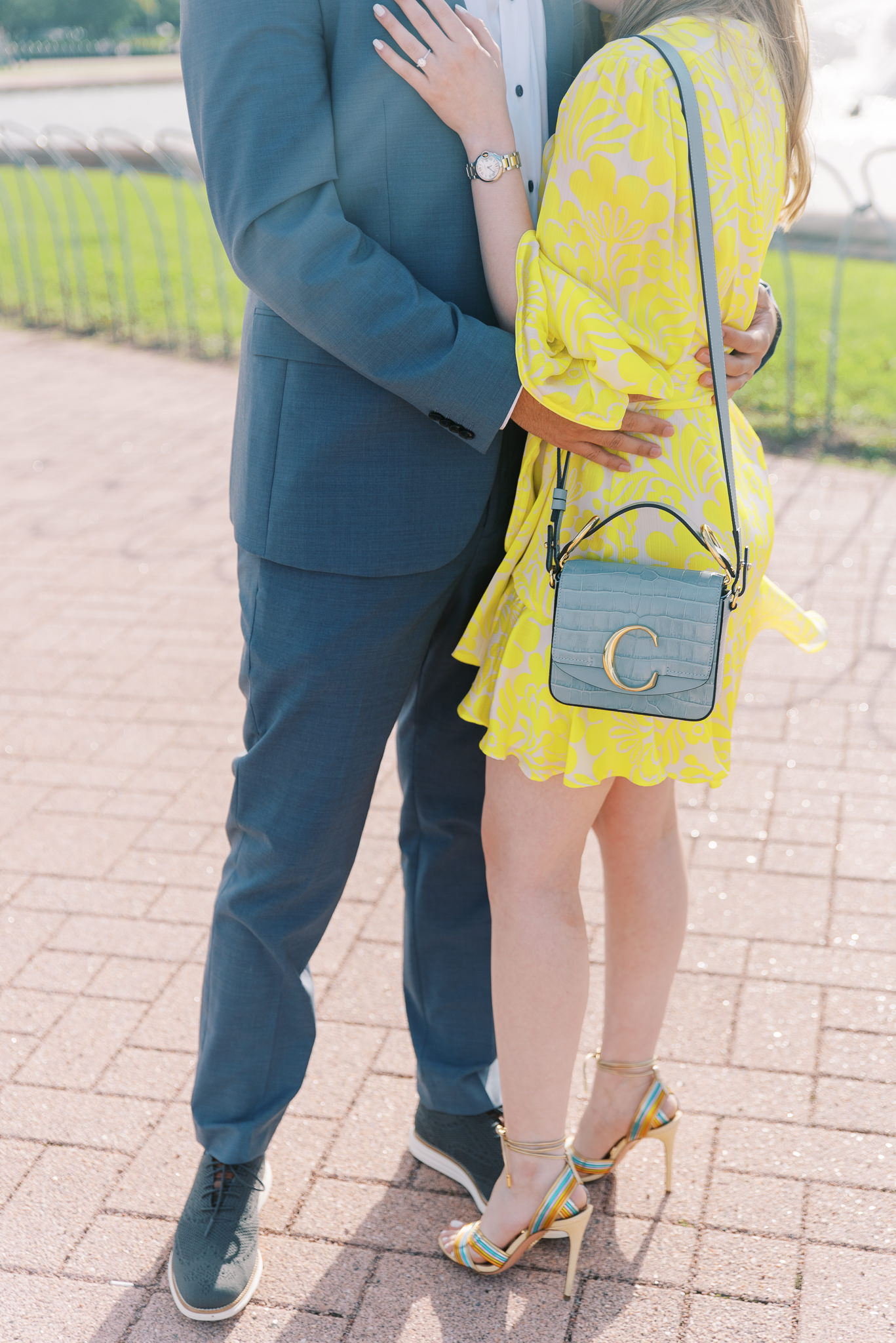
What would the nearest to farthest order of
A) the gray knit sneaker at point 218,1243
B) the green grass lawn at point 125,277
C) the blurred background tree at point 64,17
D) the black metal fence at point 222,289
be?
the gray knit sneaker at point 218,1243 < the black metal fence at point 222,289 < the green grass lawn at point 125,277 < the blurred background tree at point 64,17

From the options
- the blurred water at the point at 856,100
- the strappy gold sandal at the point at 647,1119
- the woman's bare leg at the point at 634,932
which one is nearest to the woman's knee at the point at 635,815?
the woman's bare leg at the point at 634,932

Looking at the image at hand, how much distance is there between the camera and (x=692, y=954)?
2.71 metres

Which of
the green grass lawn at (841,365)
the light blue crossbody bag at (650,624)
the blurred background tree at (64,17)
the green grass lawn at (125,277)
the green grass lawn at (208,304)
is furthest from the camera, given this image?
the blurred background tree at (64,17)

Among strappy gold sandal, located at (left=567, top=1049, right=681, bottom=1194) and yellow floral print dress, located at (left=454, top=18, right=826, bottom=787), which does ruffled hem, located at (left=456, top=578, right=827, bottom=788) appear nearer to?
yellow floral print dress, located at (left=454, top=18, right=826, bottom=787)

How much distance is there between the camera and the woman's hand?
1.57 meters

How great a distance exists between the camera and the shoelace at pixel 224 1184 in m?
1.99

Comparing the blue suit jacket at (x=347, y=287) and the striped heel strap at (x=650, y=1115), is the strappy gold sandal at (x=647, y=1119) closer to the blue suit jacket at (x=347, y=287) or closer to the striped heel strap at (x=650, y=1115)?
the striped heel strap at (x=650, y=1115)

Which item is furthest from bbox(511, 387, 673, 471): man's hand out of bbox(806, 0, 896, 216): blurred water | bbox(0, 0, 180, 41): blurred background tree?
bbox(0, 0, 180, 41): blurred background tree

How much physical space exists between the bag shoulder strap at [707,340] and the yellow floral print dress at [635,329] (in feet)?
0.04

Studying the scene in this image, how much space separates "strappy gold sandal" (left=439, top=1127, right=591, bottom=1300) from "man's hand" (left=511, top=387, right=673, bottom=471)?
3.35 ft

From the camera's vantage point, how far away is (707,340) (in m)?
1.63

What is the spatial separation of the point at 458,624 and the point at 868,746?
1963 millimetres

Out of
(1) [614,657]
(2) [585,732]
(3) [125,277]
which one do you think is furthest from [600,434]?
(3) [125,277]

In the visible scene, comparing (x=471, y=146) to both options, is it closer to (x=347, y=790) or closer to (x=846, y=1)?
(x=347, y=790)
